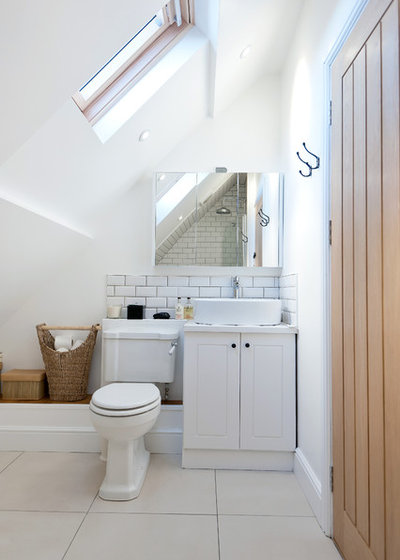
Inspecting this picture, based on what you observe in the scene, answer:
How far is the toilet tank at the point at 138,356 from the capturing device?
2.61 meters

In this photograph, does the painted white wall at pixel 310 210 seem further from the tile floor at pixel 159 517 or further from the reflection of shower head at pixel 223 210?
the reflection of shower head at pixel 223 210

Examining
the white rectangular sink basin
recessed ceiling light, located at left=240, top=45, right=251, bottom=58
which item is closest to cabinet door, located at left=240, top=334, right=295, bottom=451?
the white rectangular sink basin

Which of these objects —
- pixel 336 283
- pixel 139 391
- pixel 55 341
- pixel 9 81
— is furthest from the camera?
pixel 55 341

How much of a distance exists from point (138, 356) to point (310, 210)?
1410 millimetres

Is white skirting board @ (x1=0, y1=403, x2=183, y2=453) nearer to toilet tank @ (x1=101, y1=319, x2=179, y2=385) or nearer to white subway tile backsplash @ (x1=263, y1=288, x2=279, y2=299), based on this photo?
toilet tank @ (x1=101, y1=319, x2=179, y2=385)

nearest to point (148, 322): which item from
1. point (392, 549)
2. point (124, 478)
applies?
point (124, 478)

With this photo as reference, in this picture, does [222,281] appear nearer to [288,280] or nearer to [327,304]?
[288,280]

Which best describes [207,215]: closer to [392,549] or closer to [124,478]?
[124,478]

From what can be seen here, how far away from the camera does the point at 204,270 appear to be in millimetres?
3025

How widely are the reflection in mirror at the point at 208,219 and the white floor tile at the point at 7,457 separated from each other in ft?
5.22

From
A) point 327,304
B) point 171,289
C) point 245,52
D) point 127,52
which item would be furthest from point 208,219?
point 327,304

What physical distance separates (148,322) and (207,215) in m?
0.91

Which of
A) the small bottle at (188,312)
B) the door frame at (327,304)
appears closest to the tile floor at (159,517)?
the door frame at (327,304)

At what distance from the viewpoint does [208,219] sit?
3008mm
